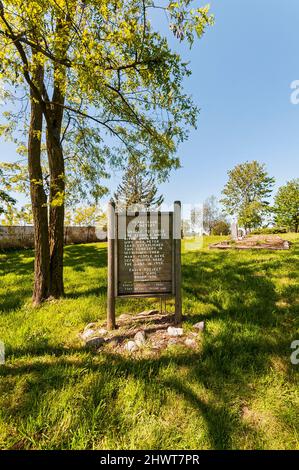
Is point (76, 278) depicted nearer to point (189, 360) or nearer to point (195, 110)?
point (189, 360)

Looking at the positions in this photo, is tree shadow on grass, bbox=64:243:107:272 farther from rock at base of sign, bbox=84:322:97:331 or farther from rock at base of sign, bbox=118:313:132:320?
rock at base of sign, bbox=84:322:97:331

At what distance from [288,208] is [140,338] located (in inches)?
1776

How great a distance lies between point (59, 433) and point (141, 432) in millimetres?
702

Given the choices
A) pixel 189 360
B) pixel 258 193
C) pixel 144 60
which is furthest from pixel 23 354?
pixel 258 193

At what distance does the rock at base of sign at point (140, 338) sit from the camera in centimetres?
333

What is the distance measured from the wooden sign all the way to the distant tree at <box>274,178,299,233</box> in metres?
43.2

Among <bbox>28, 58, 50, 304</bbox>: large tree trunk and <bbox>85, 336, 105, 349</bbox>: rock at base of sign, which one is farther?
<bbox>28, 58, 50, 304</bbox>: large tree trunk

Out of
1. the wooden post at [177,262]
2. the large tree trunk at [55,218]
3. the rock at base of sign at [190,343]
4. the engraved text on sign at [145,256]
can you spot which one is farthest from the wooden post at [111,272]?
the large tree trunk at [55,218]

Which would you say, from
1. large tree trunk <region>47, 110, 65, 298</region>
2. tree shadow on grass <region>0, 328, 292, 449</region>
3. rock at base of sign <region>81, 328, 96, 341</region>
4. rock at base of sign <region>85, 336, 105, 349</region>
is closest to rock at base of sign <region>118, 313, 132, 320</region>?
rock at base of sign <region>81, 328, 96, 341</region>

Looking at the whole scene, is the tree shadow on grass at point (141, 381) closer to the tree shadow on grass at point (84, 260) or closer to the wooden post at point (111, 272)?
the wooden post at point (111, 272)

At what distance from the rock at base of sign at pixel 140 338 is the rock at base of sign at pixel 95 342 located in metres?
0.49

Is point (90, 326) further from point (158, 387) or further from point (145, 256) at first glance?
point (158, 387)

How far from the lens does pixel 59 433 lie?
199cm

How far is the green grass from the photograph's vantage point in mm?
1984
